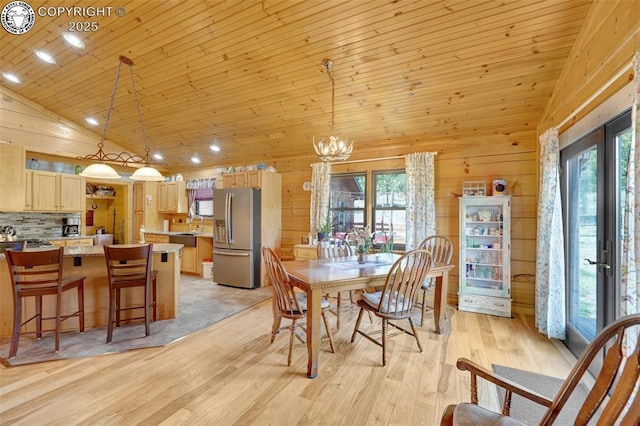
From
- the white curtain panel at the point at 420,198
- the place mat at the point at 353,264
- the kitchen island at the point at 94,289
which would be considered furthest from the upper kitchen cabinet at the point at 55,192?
the white curtain panel at the point at 420,198

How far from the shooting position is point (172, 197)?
21.1ft

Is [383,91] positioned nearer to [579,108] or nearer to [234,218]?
[579,108]

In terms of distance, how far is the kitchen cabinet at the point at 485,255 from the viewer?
3553 mm

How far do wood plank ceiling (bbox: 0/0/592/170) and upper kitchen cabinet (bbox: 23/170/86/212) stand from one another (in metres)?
1.22

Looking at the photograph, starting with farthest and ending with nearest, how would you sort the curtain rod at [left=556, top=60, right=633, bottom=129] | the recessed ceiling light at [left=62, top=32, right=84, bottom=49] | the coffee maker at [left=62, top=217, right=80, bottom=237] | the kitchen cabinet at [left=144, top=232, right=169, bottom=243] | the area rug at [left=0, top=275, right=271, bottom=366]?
1. the kitchen cabinet at [left=144, top=232, right=169, bottom=243]
2. the coffee maker at [left=62, top=217, right=80, bottom=237]
3. the recessed ceiling light at [left=62, top=32, right=84, bottom=49]
4. the area rug at [left=0, top=275, right=271, bottom=366]
5. the curtain rod at [left=556, top=60, right=633, bottom=129]

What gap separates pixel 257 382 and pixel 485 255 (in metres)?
3.33

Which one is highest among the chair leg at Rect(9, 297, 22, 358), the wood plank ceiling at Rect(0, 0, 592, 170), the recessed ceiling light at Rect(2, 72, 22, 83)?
the recessed ceiling light at Rect(2, 72, 22, 83)

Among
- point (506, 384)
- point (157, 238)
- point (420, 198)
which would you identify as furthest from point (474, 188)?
point (157, 238)

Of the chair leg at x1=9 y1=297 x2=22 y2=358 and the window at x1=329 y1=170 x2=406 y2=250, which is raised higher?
the window at x1=329 y1=170 x2=406 y2=250

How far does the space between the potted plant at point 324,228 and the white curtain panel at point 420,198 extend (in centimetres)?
133

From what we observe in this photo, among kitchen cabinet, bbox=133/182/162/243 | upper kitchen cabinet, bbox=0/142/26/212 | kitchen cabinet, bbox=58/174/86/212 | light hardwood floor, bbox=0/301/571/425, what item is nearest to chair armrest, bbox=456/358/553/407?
light hardwood floor, bbox=0/301/571/425

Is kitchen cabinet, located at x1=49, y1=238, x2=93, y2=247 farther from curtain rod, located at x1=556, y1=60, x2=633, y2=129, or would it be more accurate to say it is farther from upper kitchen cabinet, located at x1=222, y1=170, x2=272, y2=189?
curtain rod, located at x1=556, y1=60, x2=633, y2=129

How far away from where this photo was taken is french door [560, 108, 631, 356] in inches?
80.8

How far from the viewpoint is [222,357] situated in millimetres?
2539
